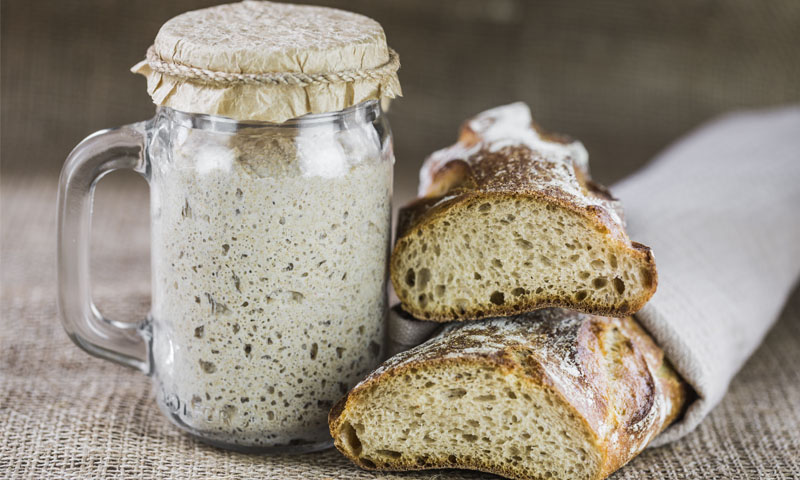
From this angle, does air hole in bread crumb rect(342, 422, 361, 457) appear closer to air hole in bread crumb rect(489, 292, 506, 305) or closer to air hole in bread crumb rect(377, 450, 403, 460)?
air hole in bread crumb rect(377, 450, 403, 460)

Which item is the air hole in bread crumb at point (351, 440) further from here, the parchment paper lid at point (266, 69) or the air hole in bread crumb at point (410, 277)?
the parchment paper lid at point (266, 69)

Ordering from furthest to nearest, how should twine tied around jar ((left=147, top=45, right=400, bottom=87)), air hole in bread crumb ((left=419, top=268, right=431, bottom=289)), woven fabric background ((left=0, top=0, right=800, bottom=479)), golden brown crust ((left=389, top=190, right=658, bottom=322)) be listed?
woven fabric background ((left=0, top=0, right=800, bottom=479)) < air hole in bread crumb ((left=419, top=268, right=431, bottom=289)) < golden brown crust ((left=389, top=190, right=658, bottom=322)) < twine tied around jar ((left=147, top=45, right=400, bottom=87))

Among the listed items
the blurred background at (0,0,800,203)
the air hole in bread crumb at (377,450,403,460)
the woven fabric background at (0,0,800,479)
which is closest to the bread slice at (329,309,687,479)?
the air hole in bread crumb at (377,450,403,460)

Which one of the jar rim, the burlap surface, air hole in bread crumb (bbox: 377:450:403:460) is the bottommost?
A: the burlap surface

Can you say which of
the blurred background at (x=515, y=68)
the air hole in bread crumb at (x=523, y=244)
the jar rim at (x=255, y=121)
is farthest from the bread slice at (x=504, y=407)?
the blurred background at (x=515, y=68)

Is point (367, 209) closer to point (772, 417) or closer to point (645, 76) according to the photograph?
point (772, 417)

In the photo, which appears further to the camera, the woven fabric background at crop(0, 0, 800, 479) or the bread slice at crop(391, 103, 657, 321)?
the woven fabric background at crop(0, 0, 800, 479)

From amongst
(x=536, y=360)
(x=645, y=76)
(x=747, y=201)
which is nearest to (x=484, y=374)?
(x=536, y=360)
